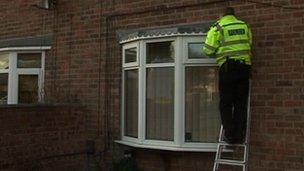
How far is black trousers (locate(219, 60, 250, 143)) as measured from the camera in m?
7.59

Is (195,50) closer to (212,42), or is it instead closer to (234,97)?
(212,42)

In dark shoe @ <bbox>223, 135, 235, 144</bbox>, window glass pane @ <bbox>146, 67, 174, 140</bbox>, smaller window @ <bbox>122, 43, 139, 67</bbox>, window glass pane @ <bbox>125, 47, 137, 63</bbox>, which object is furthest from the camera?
window glass pane @ <bbox>125, 47, 137, 63</bbox>

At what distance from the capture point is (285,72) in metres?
7.60

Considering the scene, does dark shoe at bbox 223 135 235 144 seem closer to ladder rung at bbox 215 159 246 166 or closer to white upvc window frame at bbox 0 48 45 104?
ladder rung at bbox 215 159 246 166

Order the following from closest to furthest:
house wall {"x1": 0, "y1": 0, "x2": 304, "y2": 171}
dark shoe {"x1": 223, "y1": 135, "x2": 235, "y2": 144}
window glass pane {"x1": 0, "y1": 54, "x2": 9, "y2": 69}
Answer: house wall {"x1": 0, "y1": 0, "x2": 304, "y2": 171}, dark shoe {"x1": 223, "y1": 135, "x2": 235, "y2": 144}, window glass pane {"x1": 0, "y1": 54, "x2": 9, "y2": 69}

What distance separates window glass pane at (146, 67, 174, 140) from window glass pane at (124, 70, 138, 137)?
0.39 metres

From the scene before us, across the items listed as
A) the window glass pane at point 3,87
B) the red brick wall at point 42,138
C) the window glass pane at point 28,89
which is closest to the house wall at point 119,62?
the red brick wall at point 42,138

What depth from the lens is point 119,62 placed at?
9.74 m

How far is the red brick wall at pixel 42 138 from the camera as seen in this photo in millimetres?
9000

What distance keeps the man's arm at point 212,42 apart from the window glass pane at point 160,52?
3.34 ft

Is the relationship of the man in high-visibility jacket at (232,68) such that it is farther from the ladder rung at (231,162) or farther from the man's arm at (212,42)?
the ladder rung at (231,162)

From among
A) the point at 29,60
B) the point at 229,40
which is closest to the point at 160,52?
the point at 229,40

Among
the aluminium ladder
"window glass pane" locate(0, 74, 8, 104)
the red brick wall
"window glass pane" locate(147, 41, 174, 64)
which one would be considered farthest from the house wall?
"window glass pane" locate(0, 74, 8, 104)

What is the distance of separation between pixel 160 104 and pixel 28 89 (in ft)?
12.4
